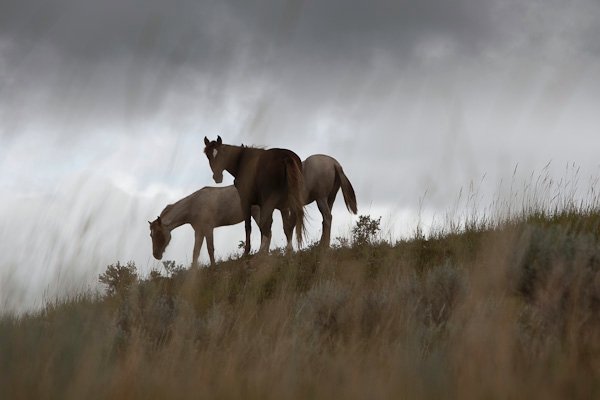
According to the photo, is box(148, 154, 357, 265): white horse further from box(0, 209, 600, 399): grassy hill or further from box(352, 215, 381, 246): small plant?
box(0, 209, 600, 399): grassy hill

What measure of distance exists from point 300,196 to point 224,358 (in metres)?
7.56

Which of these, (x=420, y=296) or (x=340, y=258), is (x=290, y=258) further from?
(x=420, y=296)

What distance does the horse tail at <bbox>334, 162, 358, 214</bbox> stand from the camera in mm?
13969

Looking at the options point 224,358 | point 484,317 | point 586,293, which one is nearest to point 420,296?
point 484,317

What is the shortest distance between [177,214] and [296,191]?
5.47 meters

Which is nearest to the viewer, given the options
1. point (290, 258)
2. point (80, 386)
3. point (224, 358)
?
point (80, 386)

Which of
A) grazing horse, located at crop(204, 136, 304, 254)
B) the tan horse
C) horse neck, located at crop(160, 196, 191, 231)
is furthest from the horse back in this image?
horse neck, located at crop(160, 196, 191, 231)

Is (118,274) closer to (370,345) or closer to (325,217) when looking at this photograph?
(325,217)

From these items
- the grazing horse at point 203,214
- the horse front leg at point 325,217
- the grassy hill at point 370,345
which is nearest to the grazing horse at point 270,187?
the horse front leg at point 325,217

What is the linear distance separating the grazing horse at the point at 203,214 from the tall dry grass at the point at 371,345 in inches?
346

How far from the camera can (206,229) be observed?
16547 mm

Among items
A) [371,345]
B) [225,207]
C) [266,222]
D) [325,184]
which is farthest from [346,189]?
[371,345]

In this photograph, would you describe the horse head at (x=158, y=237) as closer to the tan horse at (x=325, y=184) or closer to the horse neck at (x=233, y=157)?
the horse neck at (x=233, y=157)

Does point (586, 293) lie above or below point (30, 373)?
above
